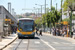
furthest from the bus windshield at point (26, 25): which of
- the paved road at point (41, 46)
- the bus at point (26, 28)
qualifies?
the paved road at point (41, 46)

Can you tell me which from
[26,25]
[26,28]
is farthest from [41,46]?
[26,25]

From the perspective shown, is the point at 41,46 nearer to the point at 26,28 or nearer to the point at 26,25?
the point at 26,28

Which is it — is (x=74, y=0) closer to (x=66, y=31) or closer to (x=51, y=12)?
(x=66, y=31)

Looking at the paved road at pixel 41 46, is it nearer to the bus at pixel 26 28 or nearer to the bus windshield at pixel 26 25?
the bus at pixel 26 28

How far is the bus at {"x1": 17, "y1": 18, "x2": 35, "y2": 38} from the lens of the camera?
4206cm

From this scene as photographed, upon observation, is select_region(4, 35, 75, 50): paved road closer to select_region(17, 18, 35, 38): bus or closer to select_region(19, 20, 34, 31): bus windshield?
select_region(17, 18, 35, 38): bus

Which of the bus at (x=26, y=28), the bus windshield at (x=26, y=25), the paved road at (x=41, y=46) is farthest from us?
the bus windshield at (x=26, y=25)

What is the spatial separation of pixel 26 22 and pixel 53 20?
41549 millimetres

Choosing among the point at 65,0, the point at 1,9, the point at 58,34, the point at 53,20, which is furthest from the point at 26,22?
the point at 53,20

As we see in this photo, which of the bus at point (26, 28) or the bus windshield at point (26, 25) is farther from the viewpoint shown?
the bus windshield at point (26, 25)

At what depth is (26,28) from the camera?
139 feet

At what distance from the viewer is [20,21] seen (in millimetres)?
42750

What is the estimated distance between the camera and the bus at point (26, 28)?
42.1m

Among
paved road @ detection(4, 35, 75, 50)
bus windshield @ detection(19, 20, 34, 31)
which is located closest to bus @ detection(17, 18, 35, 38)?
bus windshield @ detection(19, 20, 34, 31)
